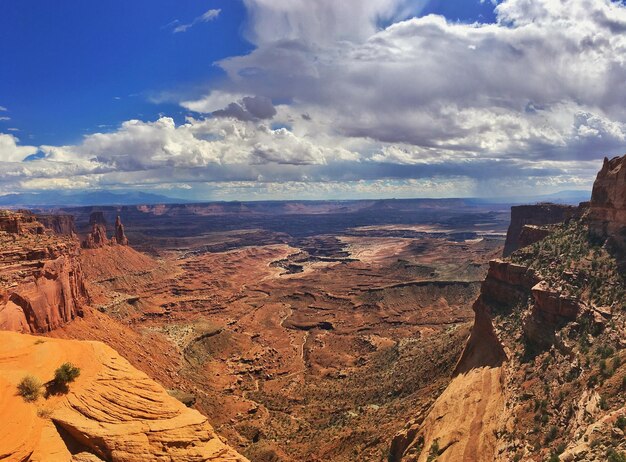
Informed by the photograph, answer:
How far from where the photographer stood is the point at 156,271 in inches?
6156

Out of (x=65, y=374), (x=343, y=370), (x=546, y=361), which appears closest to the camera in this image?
(x=65, y=374)

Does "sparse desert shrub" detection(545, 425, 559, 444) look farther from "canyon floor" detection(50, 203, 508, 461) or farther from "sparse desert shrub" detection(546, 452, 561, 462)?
"canyon floor" detection(50, 203, 508, 461)

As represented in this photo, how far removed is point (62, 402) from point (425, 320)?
93471 mm

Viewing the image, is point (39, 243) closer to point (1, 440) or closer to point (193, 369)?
point (193, 369)

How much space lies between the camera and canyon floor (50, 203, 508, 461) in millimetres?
49688

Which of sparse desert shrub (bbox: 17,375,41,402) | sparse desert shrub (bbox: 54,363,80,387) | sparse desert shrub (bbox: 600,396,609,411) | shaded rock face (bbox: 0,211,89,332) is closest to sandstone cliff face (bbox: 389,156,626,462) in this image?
sparse desert shrub (bbox: 600,396,609,411)

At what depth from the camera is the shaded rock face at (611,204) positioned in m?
39.8

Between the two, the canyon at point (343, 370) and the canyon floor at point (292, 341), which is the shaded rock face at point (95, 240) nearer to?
the canyon floor at point (292, 341)

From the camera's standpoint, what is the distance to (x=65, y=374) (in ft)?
72.8

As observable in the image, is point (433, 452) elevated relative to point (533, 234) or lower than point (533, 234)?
lower

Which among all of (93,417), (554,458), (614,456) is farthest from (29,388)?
(614,456)

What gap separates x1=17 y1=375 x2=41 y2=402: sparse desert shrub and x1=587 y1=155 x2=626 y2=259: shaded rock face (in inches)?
1697

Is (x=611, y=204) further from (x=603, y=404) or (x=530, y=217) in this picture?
(x=530, y=217)

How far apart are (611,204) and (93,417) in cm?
4612
